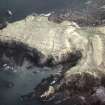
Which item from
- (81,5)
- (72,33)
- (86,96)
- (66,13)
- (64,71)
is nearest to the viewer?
(86,96)

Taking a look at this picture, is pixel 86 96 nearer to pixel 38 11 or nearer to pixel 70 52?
pixel 70 52

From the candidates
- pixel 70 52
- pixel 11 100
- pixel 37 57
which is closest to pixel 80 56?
pixel 70 52

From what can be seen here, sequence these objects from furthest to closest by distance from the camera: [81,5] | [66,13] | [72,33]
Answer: [81,5], [66,13], [72,33]

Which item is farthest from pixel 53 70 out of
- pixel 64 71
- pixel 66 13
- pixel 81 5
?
pixel 81 5

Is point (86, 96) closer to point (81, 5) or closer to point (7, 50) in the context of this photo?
point (7, 50)

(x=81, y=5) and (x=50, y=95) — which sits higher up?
(x=81, y=5)

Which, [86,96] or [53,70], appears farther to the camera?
[53,70]
